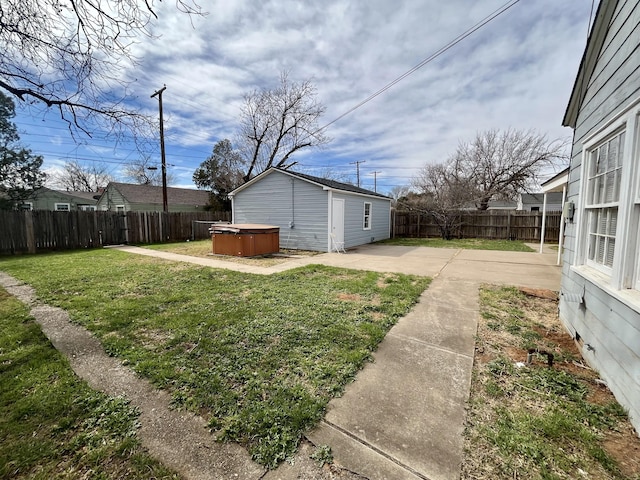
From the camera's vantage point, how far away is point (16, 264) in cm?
758

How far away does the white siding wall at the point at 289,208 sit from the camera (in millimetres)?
10469

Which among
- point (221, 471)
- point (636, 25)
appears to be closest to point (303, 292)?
point (221, 471)

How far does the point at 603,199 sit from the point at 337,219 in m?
8.27

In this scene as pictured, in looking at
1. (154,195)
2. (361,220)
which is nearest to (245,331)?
(361,220)

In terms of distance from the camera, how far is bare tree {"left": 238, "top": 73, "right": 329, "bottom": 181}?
18811 millimetres

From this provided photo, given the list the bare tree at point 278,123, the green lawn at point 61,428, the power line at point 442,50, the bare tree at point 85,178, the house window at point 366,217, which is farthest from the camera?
the bare tree at point 85,178

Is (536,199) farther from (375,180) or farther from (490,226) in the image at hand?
(375,180)

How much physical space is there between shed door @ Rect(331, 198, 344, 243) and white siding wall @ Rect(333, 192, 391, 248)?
0.27 meters

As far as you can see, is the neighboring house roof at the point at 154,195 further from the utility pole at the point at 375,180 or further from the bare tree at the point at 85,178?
the utility pole at the point at 375,180

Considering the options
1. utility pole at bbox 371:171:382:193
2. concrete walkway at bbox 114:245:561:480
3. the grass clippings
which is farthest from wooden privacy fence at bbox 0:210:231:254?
utility pole at bbox 371:171:382:193

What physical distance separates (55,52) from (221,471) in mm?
4383

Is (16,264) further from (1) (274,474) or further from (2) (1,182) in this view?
(2) (1,182)

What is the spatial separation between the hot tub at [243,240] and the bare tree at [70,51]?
5.74m

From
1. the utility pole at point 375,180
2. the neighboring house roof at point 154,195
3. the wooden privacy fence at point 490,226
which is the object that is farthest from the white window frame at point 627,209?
the utility pole at point 375,180
